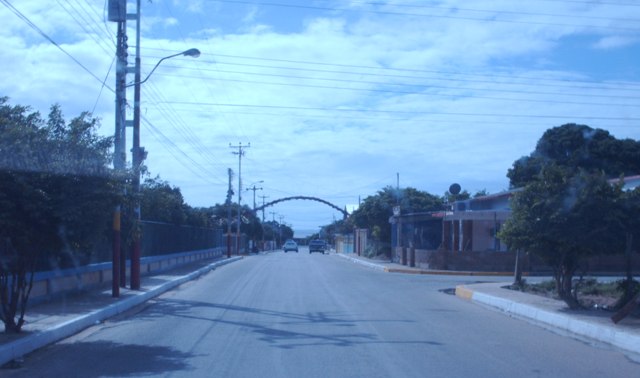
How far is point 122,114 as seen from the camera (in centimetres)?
2233

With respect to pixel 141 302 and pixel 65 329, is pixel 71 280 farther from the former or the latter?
pixel 65 329

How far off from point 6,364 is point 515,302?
485 inches

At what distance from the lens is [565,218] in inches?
648

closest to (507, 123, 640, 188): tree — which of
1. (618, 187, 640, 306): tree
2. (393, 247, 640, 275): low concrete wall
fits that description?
(393, 247, 640, 275): low concrete wall

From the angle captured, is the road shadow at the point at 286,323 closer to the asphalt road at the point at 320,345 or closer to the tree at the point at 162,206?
the asphalt road at the point at 320,345

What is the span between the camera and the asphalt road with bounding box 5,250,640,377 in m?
10.5

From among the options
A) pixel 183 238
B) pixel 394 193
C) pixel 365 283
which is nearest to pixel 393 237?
pixel 394 193

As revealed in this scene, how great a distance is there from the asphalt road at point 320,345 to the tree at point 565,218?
70.1 inches

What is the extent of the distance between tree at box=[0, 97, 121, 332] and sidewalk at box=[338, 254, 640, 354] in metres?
9.14

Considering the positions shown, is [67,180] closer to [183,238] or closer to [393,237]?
[183,238]

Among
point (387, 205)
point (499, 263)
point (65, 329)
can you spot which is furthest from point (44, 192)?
point (387, 205)

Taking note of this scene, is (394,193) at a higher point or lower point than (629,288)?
higher

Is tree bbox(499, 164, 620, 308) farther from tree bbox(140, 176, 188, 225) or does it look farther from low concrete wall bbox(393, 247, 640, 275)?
low concrete wall bbox(393, 247, 640, 275)

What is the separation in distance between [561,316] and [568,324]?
54 cm
